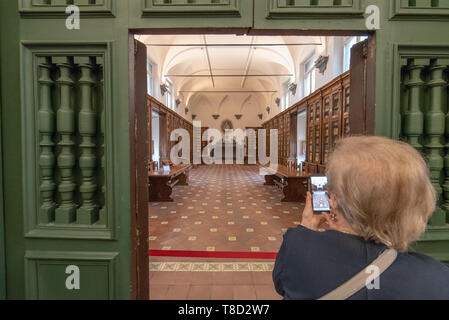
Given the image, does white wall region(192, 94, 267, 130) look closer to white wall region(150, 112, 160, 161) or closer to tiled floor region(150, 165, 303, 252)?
white wall region(150, 112, 160, 161)

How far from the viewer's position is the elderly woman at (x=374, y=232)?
2.63 ft

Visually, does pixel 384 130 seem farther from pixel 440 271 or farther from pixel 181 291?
pixel 181 291

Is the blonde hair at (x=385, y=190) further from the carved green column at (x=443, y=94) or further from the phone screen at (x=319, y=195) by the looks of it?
the carved green column at (x=443, y=94)

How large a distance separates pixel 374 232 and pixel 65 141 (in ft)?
6.29

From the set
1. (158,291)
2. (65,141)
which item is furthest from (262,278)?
(65,141)

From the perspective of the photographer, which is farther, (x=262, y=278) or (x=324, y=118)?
(x=324, y=118)

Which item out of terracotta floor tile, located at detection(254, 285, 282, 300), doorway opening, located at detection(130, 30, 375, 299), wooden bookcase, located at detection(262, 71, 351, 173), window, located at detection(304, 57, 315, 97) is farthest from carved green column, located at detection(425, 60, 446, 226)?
window, located at detection(304, 57, 315, 97)

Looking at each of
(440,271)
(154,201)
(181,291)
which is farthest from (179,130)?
(440,271)

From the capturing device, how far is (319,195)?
1263mm

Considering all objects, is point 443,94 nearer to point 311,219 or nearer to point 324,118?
point 311,219

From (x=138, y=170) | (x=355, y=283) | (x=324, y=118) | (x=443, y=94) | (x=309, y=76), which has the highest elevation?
(x=309, y=76)

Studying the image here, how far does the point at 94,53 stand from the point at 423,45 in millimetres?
2250

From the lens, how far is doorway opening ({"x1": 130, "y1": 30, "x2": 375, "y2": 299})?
280 centimetres

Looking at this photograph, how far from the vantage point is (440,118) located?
1.67 m
